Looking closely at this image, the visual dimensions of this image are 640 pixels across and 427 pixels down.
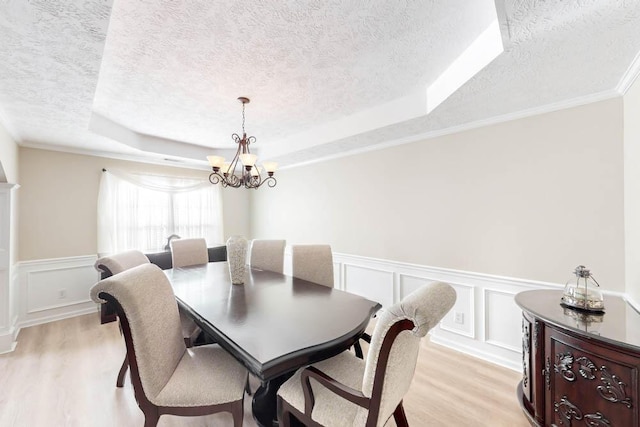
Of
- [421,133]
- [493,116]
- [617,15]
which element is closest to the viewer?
[617,15]

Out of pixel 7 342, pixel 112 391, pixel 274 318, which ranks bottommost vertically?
pixel 112 391

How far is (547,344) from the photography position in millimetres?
1592

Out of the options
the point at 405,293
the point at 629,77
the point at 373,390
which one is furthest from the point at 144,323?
the point at 629,77

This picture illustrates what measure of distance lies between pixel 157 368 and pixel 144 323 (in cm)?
26

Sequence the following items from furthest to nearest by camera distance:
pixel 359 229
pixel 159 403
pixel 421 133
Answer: pixel 359 229
pixel 421 133
pixel 159 403

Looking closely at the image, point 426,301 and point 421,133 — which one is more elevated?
point 421,133

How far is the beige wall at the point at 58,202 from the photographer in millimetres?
3480

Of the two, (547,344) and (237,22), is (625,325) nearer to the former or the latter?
(547,344)

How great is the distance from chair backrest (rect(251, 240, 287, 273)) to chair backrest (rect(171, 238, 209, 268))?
803 millimetres

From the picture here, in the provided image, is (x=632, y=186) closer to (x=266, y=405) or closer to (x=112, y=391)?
(x=266, y=405)

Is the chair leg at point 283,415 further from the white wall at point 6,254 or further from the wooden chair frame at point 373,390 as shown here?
the white wall at point 6,254

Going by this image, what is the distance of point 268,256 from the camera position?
Result: 3262 mm

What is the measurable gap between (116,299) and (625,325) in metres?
2.60

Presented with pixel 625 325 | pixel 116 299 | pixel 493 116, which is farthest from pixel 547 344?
pixel 116 299
